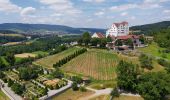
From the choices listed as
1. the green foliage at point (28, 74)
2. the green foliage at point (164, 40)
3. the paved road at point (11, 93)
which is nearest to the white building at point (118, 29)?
the green foliage at point (164, 40)

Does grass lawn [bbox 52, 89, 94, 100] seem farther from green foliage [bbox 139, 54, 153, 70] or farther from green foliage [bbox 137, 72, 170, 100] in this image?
green foliage [bbox 139, 54, 153, 70]

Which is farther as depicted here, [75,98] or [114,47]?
[114,47]

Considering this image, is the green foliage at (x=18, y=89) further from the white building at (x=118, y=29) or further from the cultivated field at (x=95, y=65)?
the white building at (x=118, y=29)

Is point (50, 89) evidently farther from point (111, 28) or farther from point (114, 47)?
point (111, 28)

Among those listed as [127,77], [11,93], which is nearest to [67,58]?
[11,93]

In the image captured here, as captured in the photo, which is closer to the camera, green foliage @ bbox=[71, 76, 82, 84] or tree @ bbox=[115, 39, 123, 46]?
green foliage @ bbox=[71, 76, 82, 84]

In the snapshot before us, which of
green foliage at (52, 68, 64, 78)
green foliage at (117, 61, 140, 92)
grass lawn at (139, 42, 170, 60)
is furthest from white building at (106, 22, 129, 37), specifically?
green foliage at (117, 61, 140, 92)

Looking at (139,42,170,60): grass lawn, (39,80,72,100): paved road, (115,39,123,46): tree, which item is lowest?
(39,80,72,100): paved road

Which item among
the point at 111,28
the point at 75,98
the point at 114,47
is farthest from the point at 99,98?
the point at 111,28
